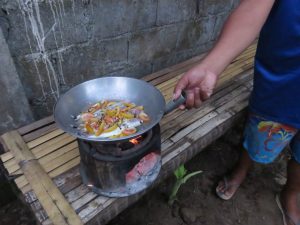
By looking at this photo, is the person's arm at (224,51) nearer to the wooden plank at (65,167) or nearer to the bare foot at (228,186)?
the wooden plank at (65,167)

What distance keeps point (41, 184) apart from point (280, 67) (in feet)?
5.97

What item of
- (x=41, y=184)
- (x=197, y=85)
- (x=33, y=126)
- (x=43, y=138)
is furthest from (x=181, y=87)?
(x=33, y=126)

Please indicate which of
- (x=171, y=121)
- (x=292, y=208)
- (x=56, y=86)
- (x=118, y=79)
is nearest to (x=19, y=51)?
(x=56, y=86)

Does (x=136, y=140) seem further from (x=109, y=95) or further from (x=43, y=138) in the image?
(x=43, y=138)

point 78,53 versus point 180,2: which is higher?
point 180,2

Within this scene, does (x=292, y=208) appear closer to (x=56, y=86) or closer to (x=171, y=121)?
(x=171, y=121)

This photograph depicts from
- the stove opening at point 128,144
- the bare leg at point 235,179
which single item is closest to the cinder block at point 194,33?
the bare leg at point 235,179

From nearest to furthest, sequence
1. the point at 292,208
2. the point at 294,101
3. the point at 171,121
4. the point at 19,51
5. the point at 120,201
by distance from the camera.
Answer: the point at 120,201 < the point at 294,101 < the point at 19,51 < the point at 171,121 < the point at 292,208

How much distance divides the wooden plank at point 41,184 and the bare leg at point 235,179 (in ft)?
5.51

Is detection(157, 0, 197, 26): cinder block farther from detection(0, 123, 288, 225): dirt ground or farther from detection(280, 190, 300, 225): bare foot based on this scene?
detection(280, 190, 300, 225): bare foot

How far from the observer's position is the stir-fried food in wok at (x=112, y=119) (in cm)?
154

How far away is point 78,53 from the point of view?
2.51 meters

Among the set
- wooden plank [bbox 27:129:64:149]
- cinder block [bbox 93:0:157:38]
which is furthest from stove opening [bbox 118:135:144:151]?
cinder block [bbox 93:0:157:38]

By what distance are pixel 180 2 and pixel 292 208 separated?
7.97 feet
